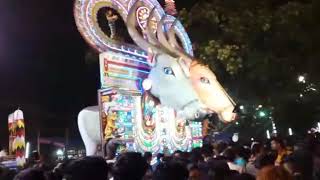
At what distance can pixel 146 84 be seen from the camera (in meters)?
12.0

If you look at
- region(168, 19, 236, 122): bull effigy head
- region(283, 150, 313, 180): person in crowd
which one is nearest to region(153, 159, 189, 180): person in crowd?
region(283, 150, 313, 180): person in crowd

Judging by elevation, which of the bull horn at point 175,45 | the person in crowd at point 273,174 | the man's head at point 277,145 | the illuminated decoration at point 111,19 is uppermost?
the illuminated decoration at point 111,19

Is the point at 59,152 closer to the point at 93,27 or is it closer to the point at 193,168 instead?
the point at 93,27

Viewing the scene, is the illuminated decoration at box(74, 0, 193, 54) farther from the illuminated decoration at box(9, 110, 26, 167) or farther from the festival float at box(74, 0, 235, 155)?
the illuminated decoration at box(9, 110, 26, 167)

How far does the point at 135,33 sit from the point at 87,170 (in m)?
9.40

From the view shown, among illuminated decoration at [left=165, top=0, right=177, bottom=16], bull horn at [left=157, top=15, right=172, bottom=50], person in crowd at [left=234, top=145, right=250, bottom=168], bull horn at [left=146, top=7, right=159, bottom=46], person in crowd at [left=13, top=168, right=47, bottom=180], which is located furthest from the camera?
illuminated decoration at [left=165, top=0, right=177, bottom=16]

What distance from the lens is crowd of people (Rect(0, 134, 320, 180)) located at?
9.87 feet

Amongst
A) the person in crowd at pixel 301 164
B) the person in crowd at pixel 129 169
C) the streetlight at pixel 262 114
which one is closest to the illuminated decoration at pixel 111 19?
the streetlight at pixel 262 114

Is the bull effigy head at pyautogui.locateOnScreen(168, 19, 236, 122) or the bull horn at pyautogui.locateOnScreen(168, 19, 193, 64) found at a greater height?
the bull horn at pyautogui.locateOnScreen(168, 19, 193, 64)

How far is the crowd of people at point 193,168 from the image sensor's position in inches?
118

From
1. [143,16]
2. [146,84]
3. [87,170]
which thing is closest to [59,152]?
[146,84]

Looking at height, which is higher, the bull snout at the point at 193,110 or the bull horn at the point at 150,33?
the bull horn at the point at 150,33

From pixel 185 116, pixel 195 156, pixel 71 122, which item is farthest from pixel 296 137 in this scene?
pixel 71 122

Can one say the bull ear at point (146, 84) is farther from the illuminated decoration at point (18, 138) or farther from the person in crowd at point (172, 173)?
the person in crowd at point (172, 173)
